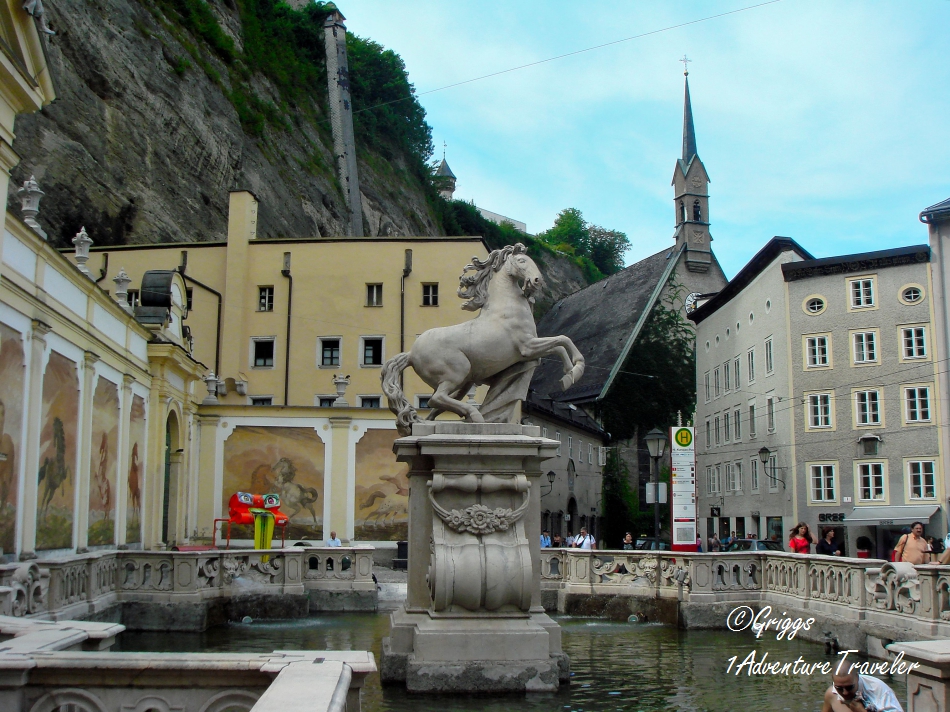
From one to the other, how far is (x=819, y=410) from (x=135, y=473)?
28.5 metres

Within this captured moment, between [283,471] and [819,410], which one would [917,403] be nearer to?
[819,410]

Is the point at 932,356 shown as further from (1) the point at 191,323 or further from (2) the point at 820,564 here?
(1) the point at 191,323

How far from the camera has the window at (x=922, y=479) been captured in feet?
120

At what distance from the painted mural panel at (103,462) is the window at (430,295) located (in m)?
21.5

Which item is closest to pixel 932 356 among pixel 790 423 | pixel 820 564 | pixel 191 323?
pixel 790 423

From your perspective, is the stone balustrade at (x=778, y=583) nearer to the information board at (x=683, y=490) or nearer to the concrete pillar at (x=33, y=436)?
the information board at (x=683, y=490)

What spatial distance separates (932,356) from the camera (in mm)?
37281

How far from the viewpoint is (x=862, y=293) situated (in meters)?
39.8

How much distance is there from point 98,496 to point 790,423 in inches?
1187

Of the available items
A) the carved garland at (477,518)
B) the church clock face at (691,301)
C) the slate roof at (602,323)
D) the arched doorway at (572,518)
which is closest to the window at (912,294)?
the arched doorway at (572,518)

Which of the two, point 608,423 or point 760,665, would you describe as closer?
point 760,665

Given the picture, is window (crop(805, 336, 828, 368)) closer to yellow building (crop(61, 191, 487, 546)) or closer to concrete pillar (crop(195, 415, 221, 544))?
yellow building (crop(61, 191, 487, 546))

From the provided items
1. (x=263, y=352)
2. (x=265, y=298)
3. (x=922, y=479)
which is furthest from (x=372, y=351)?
(x=922, y=479)

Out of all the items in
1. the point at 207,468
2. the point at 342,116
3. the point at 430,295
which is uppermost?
the point at 342,116
